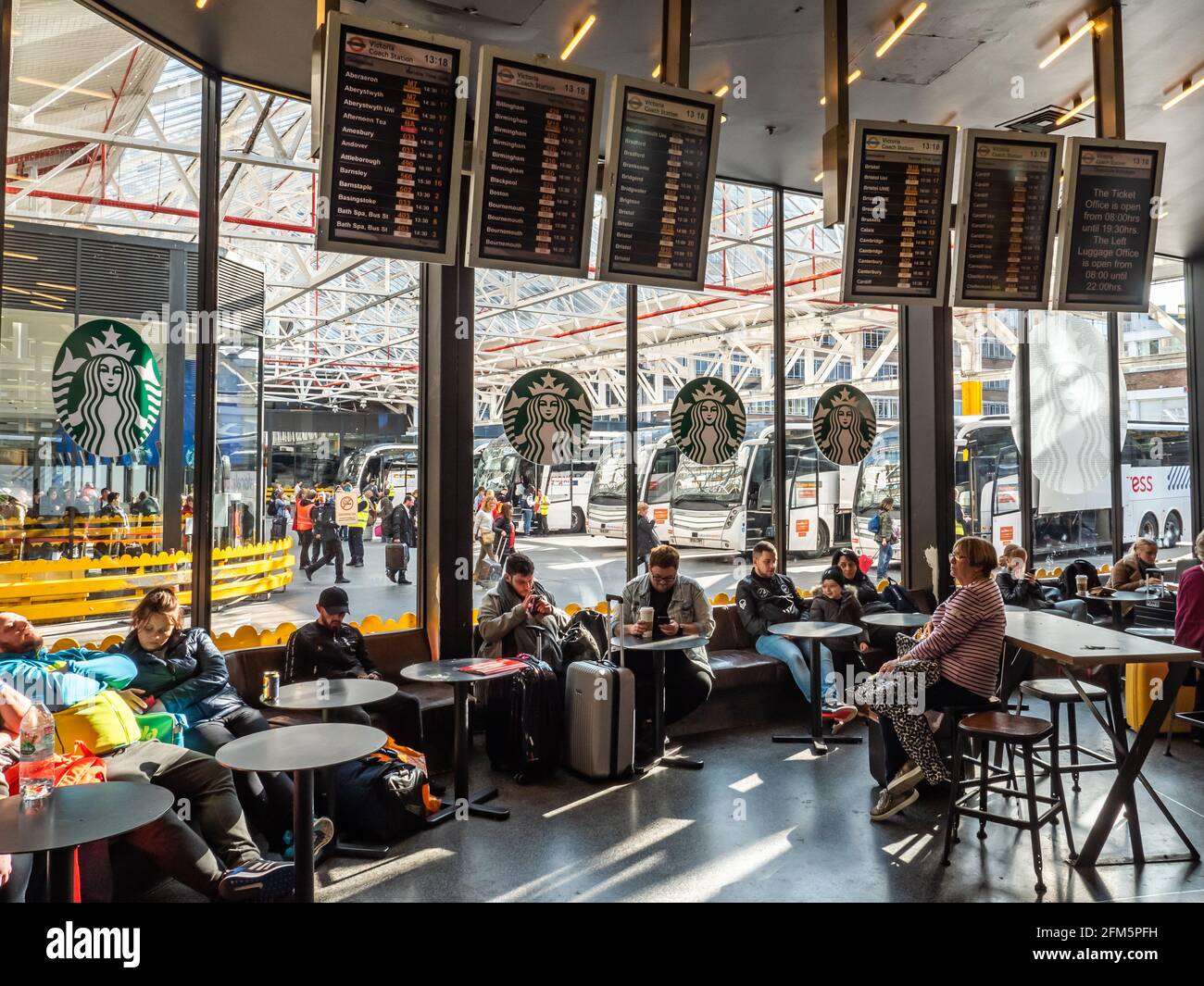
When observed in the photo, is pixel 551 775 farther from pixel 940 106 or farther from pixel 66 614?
pixel 940 106

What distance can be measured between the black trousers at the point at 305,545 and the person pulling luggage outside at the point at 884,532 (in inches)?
182

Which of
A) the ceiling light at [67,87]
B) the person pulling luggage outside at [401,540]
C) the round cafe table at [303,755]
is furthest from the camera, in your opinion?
the person pulling luggage outside at [401,540]

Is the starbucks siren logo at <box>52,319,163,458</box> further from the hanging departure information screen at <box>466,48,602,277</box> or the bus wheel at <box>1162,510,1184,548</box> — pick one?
the bus wheel at <box>1162,510,1184,548</box>

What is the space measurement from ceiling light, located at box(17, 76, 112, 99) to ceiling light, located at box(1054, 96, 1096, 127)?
520 centimetres

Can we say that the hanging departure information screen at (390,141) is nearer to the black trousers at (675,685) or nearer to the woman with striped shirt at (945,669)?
the woman with striped shirt at (945,669)

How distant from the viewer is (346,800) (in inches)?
150

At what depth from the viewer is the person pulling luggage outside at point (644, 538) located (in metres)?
6.17

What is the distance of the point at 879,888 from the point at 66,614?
3.78 meters

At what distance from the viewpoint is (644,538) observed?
6.19 m

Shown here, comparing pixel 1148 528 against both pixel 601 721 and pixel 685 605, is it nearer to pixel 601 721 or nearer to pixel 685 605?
pixel 685 605

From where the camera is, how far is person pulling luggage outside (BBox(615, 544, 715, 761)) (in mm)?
4996

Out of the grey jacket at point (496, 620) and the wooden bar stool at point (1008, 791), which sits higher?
the grey jacket at point (496, 620)

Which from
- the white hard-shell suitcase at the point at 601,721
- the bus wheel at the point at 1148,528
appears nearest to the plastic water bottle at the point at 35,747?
the white hard-shell suitcase at the point at 601,721
